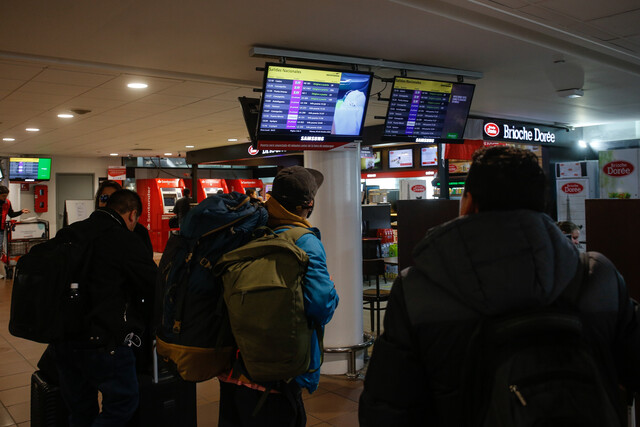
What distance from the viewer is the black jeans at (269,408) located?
1.91m

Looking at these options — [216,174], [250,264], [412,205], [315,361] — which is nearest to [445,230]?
[250,264]

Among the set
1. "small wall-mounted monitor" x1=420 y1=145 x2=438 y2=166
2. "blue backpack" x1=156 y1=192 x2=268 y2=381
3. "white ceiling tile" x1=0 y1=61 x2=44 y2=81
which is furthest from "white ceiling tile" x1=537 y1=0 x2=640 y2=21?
"small wall-mounted monitor" x1=420 y1=145 x2=438 y2=166

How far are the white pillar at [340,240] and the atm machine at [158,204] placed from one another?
10801 millimetres

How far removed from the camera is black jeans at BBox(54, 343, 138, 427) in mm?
2463

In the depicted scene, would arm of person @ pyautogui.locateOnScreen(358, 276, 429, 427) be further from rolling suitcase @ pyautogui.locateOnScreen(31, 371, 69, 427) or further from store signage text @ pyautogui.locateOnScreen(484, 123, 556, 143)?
store signage text @ pyautogui.locateOnScreen(484, 123, 556, 143)

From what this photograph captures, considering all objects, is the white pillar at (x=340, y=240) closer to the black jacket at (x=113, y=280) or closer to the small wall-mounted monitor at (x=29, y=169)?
the black jacket at (x=113, y=280)

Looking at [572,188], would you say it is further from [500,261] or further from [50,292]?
[500,261]

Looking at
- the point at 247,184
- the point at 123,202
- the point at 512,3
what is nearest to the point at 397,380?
the point at 123,202

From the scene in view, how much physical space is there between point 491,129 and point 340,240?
161 inches

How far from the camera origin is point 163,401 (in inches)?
112

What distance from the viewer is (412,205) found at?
387 centimetres

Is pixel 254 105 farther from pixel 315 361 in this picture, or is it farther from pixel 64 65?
pixel 315 361

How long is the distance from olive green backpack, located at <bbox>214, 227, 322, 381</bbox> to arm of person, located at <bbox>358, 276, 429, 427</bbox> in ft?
1.91

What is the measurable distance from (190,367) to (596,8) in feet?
11.3
